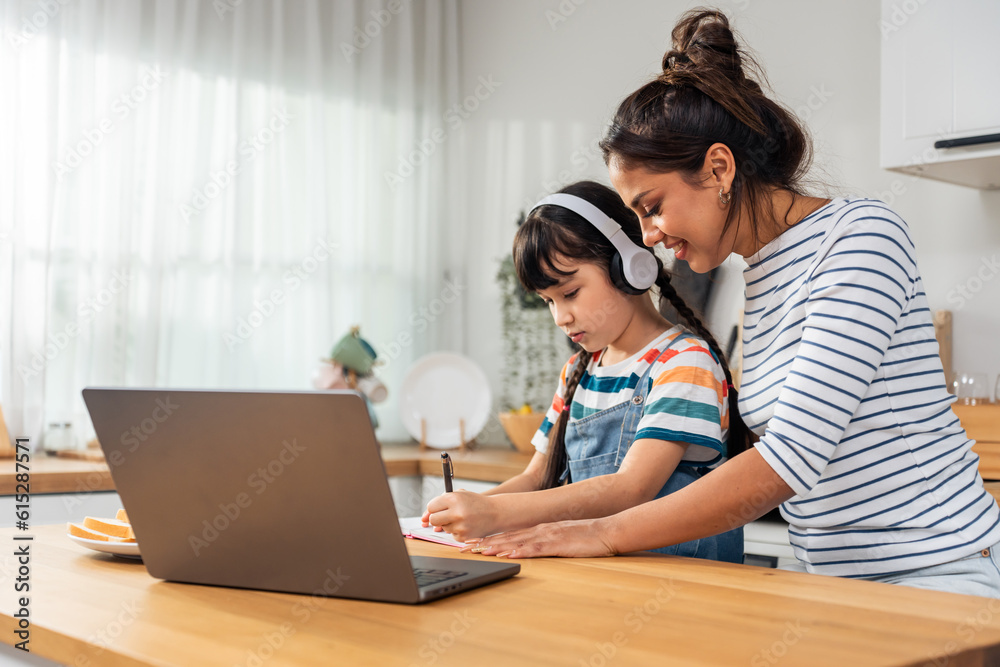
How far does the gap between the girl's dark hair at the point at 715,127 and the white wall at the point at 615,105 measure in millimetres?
152

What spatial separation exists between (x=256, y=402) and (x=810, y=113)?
2.14 m

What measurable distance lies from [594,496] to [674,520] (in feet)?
0.61

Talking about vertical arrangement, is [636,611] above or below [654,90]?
below

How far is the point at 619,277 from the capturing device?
1.35m

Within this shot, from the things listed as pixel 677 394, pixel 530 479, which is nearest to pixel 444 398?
pixel 530 479

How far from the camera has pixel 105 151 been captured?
2.66m

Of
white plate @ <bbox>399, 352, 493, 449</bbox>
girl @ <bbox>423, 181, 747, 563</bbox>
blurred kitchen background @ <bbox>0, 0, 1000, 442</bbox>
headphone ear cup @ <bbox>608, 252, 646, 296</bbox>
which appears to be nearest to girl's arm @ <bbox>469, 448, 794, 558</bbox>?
girl @ <bbox>423, 181, 747, 563</bbox>

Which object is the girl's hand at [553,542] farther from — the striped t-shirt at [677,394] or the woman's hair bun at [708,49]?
the woman's hair bun at [708,49]

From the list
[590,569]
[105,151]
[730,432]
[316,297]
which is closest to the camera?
[590,569]

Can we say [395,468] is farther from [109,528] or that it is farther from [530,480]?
[109,528]

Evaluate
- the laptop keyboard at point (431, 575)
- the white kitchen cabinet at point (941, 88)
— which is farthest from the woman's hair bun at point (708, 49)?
the white kitchen cabinet at point (941, 88)

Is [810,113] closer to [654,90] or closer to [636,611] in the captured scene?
[654,90]

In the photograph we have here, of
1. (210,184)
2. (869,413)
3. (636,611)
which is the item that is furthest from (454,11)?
(636,611)

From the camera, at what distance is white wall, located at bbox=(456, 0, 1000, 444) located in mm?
2186
